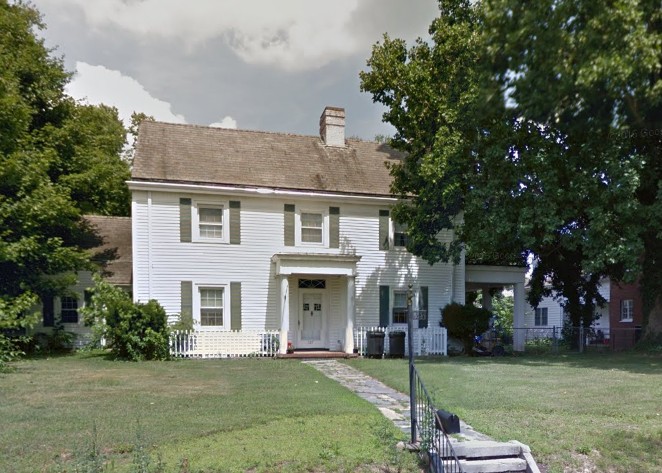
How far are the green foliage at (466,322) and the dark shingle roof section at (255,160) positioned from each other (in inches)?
209

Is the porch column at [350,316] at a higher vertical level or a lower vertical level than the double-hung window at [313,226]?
lower

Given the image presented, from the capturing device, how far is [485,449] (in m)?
6.07

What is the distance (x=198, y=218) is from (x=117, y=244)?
4801 mm

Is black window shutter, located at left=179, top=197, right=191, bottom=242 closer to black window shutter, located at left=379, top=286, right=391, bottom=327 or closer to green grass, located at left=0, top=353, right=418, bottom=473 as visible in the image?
green grass, located at left=0, top=353, right=418, bottom=473

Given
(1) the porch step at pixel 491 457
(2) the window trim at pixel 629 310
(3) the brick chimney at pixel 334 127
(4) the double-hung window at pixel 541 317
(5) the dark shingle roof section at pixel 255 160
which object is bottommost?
(4) the double-hung window at pixel 541 317

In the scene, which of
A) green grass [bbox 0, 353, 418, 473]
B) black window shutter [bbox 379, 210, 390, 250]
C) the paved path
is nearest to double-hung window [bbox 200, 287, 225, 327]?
the paved path

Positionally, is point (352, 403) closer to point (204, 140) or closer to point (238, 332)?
point (238, 332)

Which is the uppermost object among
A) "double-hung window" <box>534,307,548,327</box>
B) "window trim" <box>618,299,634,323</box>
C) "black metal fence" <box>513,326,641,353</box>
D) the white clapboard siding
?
the white clapboard siding

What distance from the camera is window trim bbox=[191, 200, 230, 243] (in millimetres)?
16734

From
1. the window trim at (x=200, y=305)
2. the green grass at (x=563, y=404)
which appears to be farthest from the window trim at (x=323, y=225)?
the green grass at (x=563, y=404)

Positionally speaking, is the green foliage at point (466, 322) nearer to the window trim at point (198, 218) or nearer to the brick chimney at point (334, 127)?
the brick chimney at point (334, 127)

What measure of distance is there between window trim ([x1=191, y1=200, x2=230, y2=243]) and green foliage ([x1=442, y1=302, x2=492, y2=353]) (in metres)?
8.76

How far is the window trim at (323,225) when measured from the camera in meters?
17.8

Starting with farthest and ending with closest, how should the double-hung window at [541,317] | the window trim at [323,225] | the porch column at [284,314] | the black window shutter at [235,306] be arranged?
the double-hung window at [541,317]
the window trim at [323,225]
the black window shutter at [235,306]
the porch column at [284,314]
